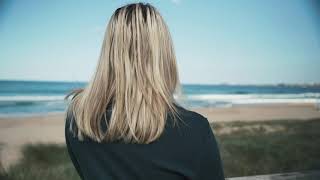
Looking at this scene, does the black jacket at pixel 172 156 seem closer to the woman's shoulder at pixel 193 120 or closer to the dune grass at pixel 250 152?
the woman's shoulder at pixel 193 120

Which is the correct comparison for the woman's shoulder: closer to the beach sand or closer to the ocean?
the ocean

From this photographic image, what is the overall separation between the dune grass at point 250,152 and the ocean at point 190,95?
200 millimetres

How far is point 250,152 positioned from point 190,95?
580 mm

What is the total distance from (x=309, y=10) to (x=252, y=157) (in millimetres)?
1197

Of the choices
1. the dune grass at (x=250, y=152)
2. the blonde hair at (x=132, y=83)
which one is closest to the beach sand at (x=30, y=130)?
the dune grass at (x=250, y=152)

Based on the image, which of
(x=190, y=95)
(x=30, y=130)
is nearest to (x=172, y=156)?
(x=30, y=130)

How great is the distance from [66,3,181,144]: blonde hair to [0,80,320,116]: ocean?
1.32 meters

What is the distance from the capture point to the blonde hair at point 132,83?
0.67m

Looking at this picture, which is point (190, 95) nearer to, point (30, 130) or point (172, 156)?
point (30, 130)

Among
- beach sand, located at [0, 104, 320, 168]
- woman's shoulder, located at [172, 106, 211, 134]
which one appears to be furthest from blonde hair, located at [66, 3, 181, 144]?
beach sand, located at [0, 104, 320, 168]

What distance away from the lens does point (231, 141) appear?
2832mm

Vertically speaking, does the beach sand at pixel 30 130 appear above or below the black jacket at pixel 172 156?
below

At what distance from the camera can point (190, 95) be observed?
2.83 m

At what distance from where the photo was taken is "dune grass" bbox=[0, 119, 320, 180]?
234 centimetres
